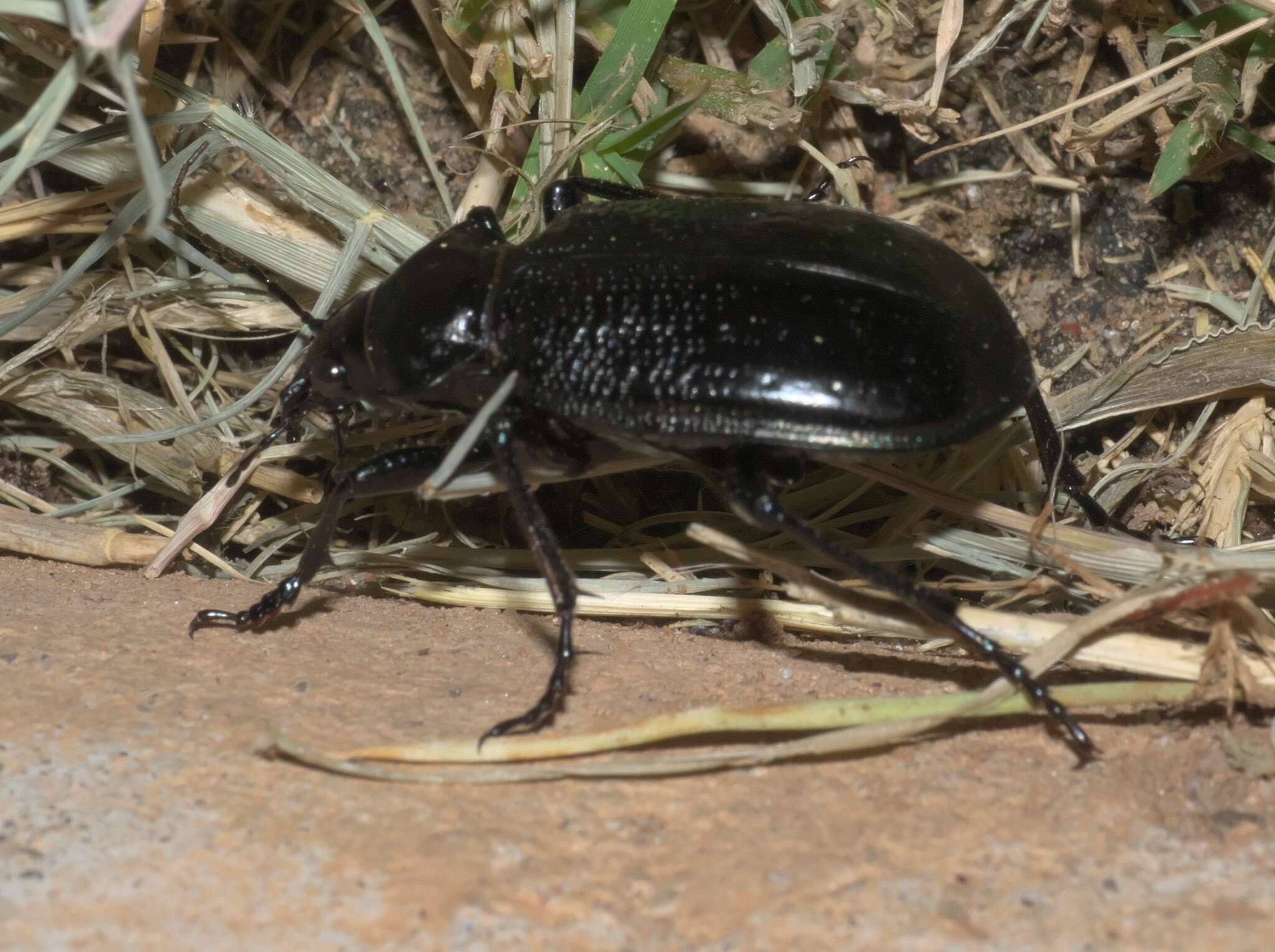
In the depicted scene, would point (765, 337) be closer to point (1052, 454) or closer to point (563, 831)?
point (1052, 454)

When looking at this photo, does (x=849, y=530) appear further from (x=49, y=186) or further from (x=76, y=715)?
(x=49, y=186)

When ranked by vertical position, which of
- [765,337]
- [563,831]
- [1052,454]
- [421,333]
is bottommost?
[563,831]

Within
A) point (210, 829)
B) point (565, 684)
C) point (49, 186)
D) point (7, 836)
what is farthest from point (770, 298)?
point (49, 186)

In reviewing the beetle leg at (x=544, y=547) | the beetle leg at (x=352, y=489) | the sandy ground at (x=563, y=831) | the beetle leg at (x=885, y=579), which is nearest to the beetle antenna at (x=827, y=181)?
the beetle leg at (x=885, y=579)

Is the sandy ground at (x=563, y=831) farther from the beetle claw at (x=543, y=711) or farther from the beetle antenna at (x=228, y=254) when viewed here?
the beetle antenna at (x=228, y=254)

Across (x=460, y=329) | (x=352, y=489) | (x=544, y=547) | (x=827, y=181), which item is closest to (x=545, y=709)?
(x=544, y=547)
